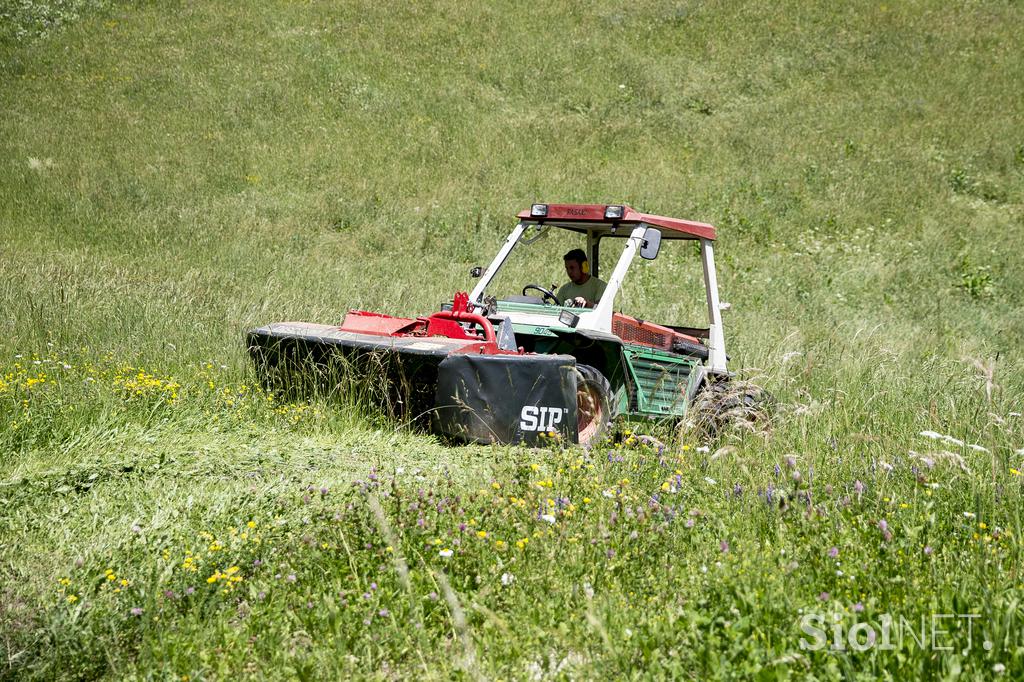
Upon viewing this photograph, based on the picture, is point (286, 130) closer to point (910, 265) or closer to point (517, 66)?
point (517, 66)

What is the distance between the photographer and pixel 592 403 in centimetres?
642

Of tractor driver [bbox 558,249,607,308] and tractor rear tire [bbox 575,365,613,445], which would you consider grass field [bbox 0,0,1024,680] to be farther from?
tractor driver [bbox 558,249,607,308]

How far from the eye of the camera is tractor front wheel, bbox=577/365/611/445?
20.7 feet

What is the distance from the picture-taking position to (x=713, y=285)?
7816 millimetres

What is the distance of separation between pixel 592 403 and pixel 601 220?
4.95 feet

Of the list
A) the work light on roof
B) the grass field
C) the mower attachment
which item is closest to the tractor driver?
the work light on roof

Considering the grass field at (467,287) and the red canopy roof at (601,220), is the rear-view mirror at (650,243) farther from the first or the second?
the grass field at (467,287)

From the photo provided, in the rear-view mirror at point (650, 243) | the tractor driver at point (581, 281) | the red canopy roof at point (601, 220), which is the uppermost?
the red canopy roof at point (601, 220)

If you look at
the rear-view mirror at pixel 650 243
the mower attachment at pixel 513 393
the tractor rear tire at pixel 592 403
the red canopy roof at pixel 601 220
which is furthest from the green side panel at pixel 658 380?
the mower attachment at pixel 513 393

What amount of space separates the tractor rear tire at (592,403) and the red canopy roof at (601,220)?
1.31 metres

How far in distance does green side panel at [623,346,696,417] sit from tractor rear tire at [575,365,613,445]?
413 mm

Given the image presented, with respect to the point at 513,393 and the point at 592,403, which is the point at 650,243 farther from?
the point at 513,393

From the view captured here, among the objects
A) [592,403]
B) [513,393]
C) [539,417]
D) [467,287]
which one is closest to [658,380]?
[592,403]

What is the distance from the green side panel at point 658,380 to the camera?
22.3ft
